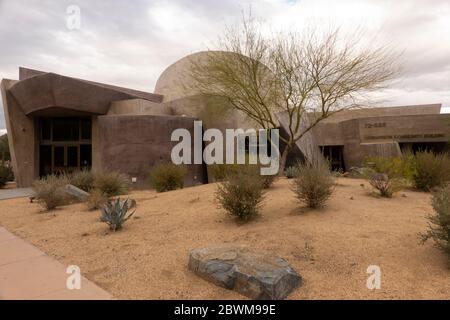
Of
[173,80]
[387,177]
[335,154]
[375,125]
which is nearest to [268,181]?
[387,177]

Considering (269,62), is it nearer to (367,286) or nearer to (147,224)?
(147,224)

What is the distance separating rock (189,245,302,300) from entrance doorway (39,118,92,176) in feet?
71.7

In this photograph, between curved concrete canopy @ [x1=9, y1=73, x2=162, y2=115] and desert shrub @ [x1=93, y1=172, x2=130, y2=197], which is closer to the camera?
desert shrub @ [x1=93, y1=172, x2=130, y2=197]

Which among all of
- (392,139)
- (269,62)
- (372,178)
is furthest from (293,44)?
(392,139)

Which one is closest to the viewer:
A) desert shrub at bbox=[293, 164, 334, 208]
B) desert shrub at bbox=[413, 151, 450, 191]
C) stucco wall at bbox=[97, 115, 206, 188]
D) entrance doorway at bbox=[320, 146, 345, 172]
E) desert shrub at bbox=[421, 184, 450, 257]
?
desert shrub at bbox=[421, 184, 450, 257]

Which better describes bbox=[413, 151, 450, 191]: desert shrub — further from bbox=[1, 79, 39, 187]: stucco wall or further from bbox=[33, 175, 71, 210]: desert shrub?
bbox=[1, 79, 39, 187]: stucco wall

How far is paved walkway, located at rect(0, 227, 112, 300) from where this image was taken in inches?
131

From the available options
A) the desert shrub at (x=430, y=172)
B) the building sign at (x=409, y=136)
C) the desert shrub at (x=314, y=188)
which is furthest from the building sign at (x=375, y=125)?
the desert shrub at (x=314, y=188)

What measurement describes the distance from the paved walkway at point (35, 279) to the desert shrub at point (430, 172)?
9.65 m

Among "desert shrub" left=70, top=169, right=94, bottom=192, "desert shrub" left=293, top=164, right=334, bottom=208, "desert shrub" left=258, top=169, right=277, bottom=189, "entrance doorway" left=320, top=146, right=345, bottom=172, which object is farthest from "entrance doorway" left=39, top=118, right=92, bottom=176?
"desert shrub" left=293, top=164, right=334, bottom=208

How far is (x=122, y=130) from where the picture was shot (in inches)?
747

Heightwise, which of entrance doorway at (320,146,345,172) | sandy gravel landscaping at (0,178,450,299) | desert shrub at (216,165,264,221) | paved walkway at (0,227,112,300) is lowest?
paved walkway at (0,227,112,300)

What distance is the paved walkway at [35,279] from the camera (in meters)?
3.34

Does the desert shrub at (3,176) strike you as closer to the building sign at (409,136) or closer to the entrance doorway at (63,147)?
the entrance doorway at (63,147)
